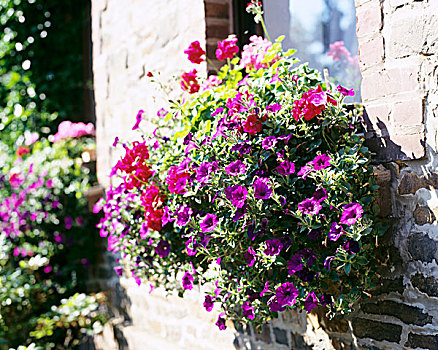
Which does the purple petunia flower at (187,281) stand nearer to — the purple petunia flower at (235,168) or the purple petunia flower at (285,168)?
the purple petunia flower at (235,168)

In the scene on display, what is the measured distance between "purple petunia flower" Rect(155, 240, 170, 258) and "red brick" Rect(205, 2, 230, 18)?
1295 millimetres

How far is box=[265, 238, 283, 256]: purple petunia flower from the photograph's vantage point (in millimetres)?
1956

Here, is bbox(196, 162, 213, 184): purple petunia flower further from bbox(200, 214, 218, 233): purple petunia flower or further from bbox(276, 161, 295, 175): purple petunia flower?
bbox(276, 161, 295, 175): purple petunia flower

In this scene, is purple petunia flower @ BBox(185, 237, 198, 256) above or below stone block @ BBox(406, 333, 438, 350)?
above

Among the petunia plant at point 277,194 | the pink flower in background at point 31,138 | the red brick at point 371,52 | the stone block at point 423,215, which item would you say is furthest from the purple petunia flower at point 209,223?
the pink flower in background at point 31,138

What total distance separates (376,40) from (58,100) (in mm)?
3866

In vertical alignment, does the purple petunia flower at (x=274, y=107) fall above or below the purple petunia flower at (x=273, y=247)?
above

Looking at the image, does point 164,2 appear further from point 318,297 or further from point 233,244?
point 318,297

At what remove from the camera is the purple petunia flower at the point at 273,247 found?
1.96 metres

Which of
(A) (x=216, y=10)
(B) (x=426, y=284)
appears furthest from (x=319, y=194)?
(A) (x=216, y=10)

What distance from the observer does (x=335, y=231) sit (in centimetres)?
184

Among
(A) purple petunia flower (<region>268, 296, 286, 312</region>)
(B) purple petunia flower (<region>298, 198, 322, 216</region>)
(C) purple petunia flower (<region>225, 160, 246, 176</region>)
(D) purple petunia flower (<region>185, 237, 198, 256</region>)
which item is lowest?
(A) purple petunia flower (<region>268, 296, 286, 312</region>)

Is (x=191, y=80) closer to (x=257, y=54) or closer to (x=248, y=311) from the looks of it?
(x=257, y=54)

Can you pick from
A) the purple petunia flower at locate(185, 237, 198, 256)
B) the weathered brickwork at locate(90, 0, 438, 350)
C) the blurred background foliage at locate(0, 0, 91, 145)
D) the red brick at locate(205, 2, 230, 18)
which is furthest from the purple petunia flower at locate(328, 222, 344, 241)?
the blurred background foliage at locate(0, 0, 91, 145)
